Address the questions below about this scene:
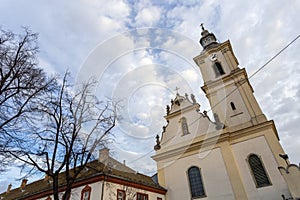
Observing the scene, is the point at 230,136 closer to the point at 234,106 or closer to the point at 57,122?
the point at 234,106

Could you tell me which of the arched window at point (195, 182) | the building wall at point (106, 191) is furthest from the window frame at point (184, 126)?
the building wall at point (106, 191)

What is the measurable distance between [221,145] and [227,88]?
22.9ft

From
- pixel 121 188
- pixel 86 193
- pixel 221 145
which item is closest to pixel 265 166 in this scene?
pixel 221 145

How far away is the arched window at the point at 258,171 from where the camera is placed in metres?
15.8

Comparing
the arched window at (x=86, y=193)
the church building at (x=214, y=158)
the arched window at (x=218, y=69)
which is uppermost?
the arched window at (x=218, y=69)

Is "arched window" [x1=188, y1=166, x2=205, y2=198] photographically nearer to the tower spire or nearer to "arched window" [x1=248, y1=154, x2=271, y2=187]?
"arched window" [x1=248, y1=154, x2=271, y2=187]

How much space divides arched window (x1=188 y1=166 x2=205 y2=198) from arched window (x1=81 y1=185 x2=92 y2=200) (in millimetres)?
9324

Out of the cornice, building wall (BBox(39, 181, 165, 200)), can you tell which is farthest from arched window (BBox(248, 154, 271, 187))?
building wall (BBox(39, 181, 165, 200))

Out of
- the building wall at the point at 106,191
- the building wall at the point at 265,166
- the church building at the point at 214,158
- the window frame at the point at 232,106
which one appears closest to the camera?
the building wall at the point at 106,191

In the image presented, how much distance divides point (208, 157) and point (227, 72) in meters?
10.4

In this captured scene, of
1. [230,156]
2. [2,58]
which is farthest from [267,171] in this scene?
[2,58]

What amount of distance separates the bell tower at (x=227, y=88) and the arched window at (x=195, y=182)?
5.60 metres

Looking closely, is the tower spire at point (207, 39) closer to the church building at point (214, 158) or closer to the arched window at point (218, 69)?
the church building at point (214, 158)

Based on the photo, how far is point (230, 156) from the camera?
1767 centimetres
